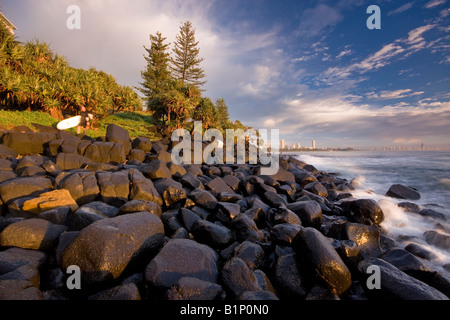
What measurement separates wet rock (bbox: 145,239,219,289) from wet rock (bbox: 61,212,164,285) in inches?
16.8

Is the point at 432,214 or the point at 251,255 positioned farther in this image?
the point at 432,214

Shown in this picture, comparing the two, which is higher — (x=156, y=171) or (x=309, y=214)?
(x=156, y=171)

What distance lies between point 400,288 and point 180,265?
273 cm

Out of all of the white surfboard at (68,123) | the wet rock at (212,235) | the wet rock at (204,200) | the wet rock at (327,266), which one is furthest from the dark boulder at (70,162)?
the wet rock at (327,266)

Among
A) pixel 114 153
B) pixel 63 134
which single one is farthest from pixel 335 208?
pixel 63 134

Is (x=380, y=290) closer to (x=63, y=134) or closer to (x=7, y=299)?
(x=7, y=299)

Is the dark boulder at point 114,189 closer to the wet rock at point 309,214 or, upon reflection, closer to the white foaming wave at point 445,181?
the wet rock at point 309,214

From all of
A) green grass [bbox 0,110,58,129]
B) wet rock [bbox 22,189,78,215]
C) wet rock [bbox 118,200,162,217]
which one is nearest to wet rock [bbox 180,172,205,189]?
wet rock [bbox 118,200,162,217]

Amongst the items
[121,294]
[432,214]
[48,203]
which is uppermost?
[48,203]

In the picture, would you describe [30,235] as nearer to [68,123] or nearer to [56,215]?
[56,215]

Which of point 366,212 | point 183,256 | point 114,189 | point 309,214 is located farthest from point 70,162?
point 366,212

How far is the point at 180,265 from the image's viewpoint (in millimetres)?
2400

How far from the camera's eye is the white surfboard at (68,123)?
1184cm

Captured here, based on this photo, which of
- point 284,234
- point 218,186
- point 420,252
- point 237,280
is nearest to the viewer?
point 237,280
